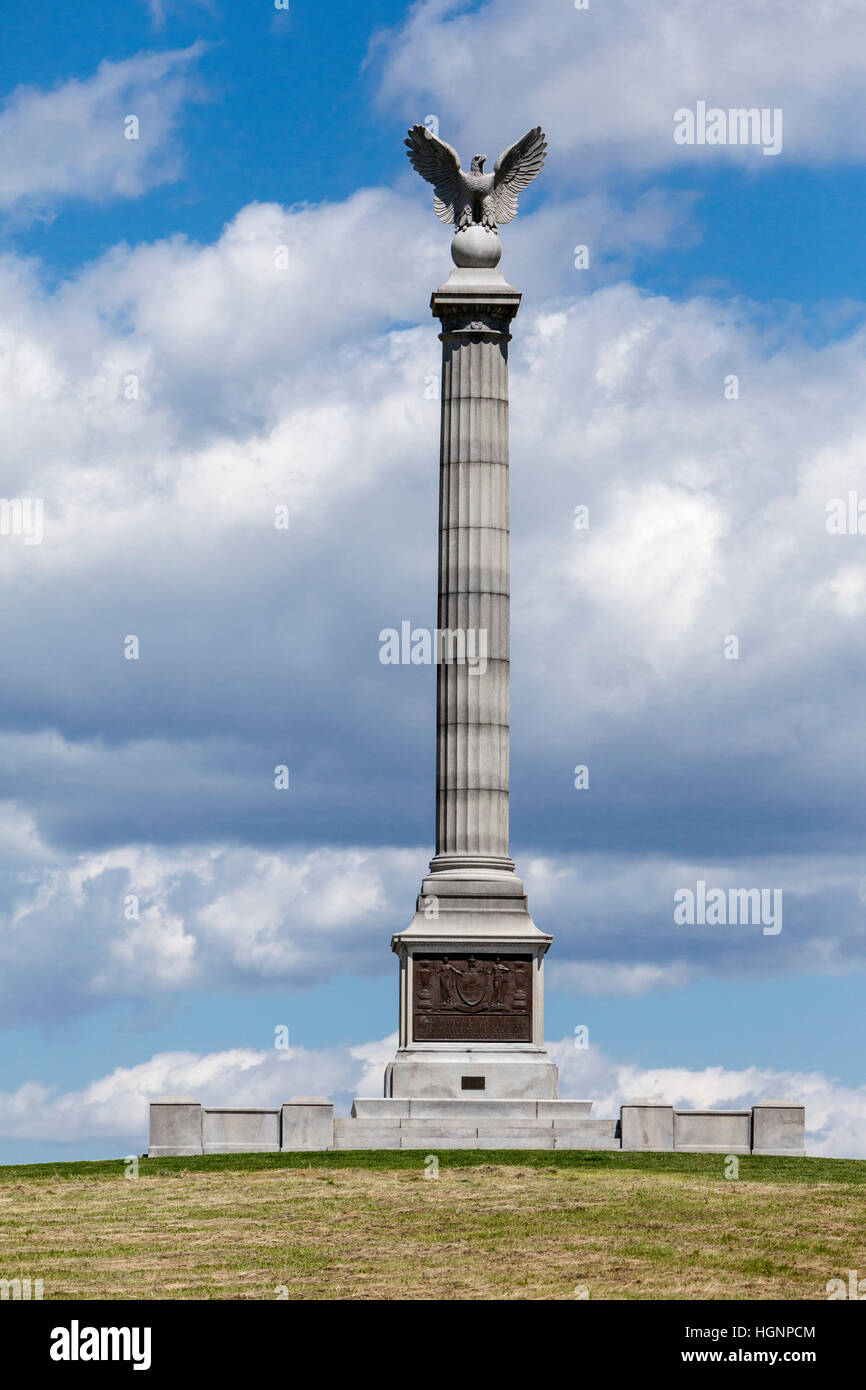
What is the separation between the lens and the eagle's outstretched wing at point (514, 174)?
4094 cm

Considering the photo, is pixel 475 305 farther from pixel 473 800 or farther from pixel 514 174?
pixel 473 800

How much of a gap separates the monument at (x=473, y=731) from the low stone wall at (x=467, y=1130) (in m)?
1.32

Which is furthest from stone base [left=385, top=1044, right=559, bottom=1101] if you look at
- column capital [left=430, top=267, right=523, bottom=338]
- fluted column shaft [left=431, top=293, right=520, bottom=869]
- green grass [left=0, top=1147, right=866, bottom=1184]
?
column capital [left=430, top=267, right=523, bottom=338]

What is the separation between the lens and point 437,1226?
85.3 feet

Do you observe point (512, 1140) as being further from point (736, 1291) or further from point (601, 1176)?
point (736, 1291)

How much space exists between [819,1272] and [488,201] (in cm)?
2472

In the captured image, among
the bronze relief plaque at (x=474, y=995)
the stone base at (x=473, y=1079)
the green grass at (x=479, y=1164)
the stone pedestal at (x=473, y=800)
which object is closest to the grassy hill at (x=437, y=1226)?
the green grass at (x=479, y=1164)

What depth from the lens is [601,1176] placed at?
30672 millimetres

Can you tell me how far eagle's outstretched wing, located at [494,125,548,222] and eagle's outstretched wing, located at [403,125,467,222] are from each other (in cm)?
72

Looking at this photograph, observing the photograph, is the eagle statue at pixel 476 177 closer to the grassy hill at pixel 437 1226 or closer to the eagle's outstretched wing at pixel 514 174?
the eagle's outstretched wing at pixel 514 174

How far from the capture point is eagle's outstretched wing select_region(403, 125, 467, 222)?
4091cm
